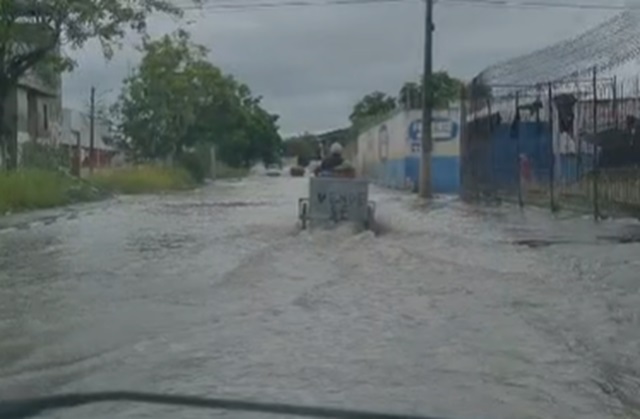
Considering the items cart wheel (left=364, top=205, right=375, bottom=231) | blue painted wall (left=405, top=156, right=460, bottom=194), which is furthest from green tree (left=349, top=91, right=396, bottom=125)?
cart wheel (left=364, top=205, right=375, bottom=231)

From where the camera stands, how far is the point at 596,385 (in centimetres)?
824

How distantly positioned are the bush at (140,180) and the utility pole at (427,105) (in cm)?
1781

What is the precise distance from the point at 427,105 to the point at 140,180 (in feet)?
70.5

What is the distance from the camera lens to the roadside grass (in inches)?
1406

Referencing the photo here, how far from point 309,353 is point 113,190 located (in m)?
48.2

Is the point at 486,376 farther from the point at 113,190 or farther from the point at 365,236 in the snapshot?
the point at 113,190

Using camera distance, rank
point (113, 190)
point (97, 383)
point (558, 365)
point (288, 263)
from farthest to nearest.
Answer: point (113, 190) → point (288, 263) → point (558, 365) → point (97, 383)

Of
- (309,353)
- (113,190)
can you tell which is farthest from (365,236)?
(113,190)

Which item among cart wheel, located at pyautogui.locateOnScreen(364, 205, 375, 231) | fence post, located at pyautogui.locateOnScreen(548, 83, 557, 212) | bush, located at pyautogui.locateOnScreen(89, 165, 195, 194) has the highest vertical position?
fence post, located at pyautogui.locateOnScreen(548, 83, 557, 212)

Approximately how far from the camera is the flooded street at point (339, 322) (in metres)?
8.00

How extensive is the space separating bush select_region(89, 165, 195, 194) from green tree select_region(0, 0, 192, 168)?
1379 cm

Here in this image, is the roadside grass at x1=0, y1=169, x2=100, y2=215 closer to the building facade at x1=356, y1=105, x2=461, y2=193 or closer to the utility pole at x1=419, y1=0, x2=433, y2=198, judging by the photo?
the utility pole at x1=419, y1=0, x2=433, y2=198

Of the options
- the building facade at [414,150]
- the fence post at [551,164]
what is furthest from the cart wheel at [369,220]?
the building facade at [414,150]

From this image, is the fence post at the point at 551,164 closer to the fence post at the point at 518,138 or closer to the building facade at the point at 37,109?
the fence post at the point at 518,138
